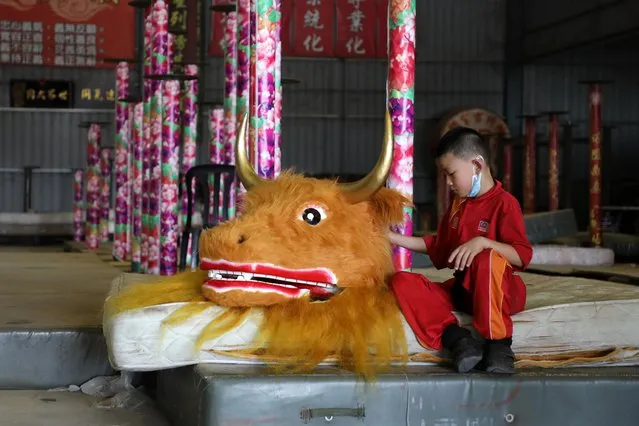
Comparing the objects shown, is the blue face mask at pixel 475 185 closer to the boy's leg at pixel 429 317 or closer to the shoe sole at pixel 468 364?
the boy's leg at pixel 429 317

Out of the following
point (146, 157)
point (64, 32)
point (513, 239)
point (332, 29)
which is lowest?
point (513, 239)

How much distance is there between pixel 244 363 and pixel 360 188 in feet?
2.08

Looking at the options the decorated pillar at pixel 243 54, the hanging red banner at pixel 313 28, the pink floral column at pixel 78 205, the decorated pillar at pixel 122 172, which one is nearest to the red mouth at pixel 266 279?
the decorated pillar at pixel 243 54

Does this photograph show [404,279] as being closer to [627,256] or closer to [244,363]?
[244,363]

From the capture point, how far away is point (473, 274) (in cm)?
286

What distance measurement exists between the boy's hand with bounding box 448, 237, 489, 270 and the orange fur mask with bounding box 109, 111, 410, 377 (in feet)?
0.74

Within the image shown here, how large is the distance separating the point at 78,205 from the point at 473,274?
32.8ft

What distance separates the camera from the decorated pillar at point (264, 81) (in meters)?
4.25

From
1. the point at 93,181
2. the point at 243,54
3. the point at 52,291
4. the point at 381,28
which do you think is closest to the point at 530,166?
the point at 381,28

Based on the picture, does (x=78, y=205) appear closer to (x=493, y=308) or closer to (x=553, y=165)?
(x=553, y=165)

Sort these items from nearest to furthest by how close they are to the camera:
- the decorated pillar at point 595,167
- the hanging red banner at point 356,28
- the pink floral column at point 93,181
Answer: the decorated pillar at point 595,167 < the pink floral column at point 93,181 < the hanging red banner at point 356,28

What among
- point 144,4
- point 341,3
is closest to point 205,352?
point 144,4

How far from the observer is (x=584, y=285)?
140 inches

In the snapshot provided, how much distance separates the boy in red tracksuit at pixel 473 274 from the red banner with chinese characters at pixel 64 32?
12737 mm
